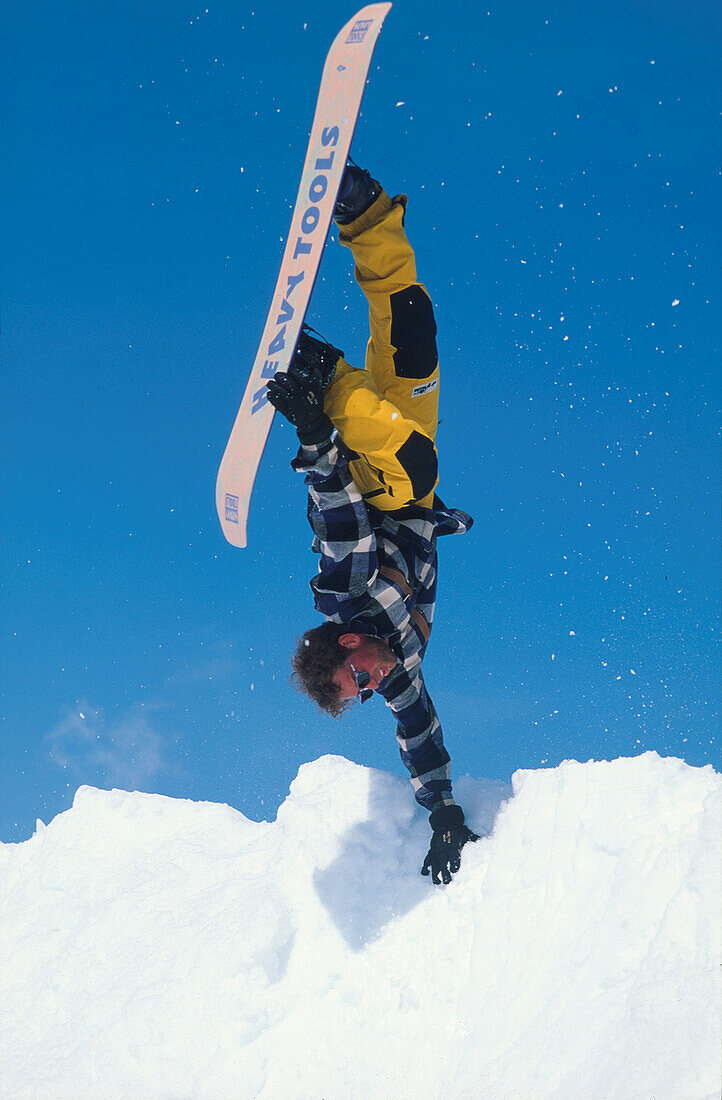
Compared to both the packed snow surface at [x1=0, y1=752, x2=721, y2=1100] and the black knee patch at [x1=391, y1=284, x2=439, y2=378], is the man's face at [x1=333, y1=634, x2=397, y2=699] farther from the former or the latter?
the black knee patch at [x1=391, y1=284, x2=439, y2=378]

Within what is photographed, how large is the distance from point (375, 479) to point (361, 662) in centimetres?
100

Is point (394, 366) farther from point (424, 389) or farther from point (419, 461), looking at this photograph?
point (419, 461)

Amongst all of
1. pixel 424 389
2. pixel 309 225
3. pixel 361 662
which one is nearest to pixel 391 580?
pixel 361 662

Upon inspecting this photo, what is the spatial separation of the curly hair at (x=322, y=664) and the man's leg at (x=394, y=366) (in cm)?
79

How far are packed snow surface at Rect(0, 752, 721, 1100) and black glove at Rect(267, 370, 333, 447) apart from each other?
252 cm

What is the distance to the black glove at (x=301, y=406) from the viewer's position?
12.8 ft

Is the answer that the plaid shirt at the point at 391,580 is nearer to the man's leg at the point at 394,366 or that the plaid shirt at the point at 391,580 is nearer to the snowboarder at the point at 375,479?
the snowboarder at the point at 375,479

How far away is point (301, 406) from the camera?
3.91 m

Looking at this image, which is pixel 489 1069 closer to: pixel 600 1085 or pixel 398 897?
pixel 600 1085

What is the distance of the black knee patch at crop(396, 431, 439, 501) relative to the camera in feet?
13.9

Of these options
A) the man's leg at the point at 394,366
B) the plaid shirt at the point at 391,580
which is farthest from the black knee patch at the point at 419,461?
the plaid shirt at the point at 391,580

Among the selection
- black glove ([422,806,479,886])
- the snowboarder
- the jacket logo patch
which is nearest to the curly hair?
the snowboarder

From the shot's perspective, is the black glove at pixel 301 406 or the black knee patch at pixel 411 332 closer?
the black glove at pixel 301 406

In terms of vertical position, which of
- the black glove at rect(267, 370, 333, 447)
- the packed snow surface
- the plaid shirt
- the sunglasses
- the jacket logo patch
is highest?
the jacket logo patch
